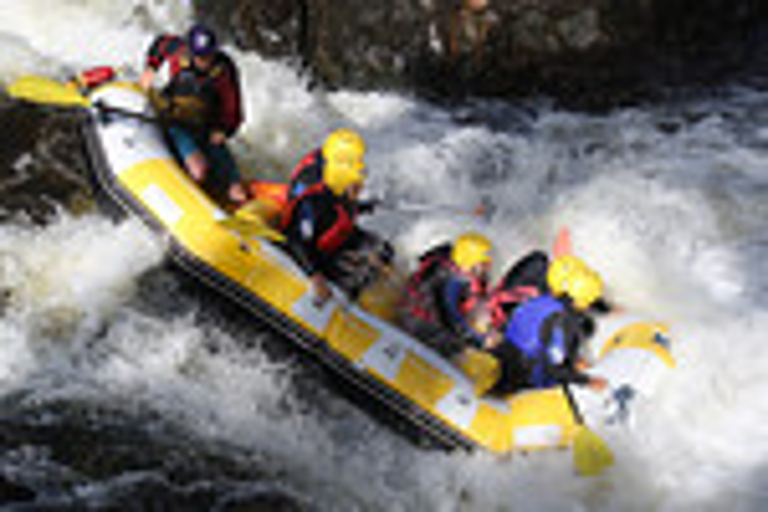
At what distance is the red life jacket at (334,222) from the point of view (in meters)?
4.41

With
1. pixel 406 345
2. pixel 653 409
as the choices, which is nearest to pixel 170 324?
pixel 406 345

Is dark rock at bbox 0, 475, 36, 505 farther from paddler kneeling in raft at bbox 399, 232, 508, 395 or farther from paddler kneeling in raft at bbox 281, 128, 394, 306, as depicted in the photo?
paddler kneeling in raft at bbox 399, 232, 508, 395

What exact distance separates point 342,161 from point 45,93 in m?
1.94

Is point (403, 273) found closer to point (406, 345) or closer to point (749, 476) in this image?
point (406, 345)

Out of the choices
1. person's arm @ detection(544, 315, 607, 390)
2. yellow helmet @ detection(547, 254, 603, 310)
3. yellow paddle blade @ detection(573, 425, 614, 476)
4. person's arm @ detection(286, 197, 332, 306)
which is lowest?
yellow paddle blade @ detection(573, 425, 614, 476)

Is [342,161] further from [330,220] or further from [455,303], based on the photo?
[455,303]

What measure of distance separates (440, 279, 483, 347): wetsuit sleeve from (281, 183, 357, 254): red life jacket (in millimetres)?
649

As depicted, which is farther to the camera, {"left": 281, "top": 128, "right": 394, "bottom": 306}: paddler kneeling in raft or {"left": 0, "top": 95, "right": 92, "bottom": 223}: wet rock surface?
{"left": 0, "top": 95, "right": 92, "bottom": 223}: wet rock surface

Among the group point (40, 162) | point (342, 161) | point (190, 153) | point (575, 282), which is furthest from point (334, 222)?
point (40, 162)

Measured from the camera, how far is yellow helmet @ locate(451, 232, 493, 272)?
178 inches

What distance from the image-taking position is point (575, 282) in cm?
423

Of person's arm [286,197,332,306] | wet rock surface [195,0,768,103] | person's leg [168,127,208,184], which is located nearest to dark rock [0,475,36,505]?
person's arm [286,197,332,306]

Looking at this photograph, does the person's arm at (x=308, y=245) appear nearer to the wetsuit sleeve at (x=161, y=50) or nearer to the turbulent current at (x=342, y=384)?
the turbulent current at (x=342, y=384)

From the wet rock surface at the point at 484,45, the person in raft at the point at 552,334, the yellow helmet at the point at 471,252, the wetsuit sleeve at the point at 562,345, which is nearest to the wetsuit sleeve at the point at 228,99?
the yellow helmet at the point at 471,252
